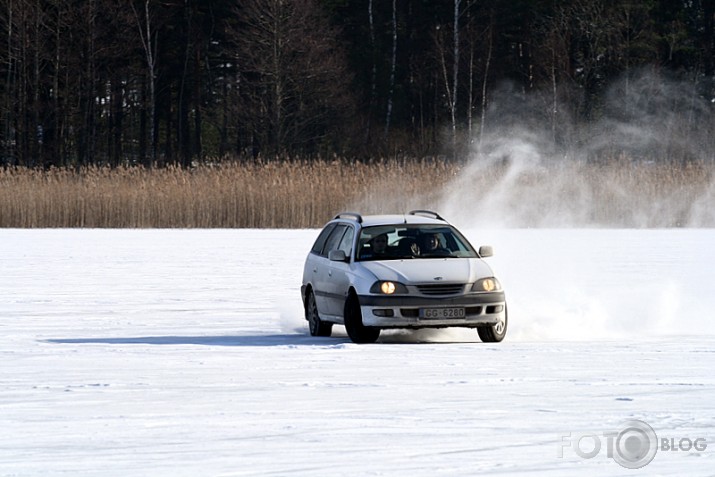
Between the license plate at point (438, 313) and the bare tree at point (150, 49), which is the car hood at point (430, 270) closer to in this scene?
the license plate at point (438, 313)

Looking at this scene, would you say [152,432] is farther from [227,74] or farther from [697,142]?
[227,74]

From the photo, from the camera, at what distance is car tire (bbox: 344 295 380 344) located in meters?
14.9

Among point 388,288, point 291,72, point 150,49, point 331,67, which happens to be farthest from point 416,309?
point 150,49

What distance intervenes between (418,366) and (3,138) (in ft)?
204

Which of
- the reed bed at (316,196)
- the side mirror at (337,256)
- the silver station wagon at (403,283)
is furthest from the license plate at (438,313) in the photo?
the reed bed at (316,196)

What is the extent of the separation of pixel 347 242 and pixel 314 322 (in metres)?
0.99

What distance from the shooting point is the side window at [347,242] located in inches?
627

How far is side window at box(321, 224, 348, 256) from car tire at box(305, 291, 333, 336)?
21.5 inches

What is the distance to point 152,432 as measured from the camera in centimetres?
932

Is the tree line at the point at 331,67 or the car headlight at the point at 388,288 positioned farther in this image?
the tree line at the point at 331,67

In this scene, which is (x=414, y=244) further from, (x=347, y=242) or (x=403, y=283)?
Result: (x=403, y=283)

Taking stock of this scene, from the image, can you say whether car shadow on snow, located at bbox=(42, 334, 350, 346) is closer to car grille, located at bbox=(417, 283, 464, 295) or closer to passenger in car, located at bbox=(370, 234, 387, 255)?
passenger in car, located at bbox=(370, 234, 387, 255)

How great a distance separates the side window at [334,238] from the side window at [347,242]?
0.09m

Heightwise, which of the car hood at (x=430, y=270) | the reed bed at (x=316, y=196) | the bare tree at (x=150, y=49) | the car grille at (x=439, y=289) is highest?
the bare tree at (x=150, y=49)
